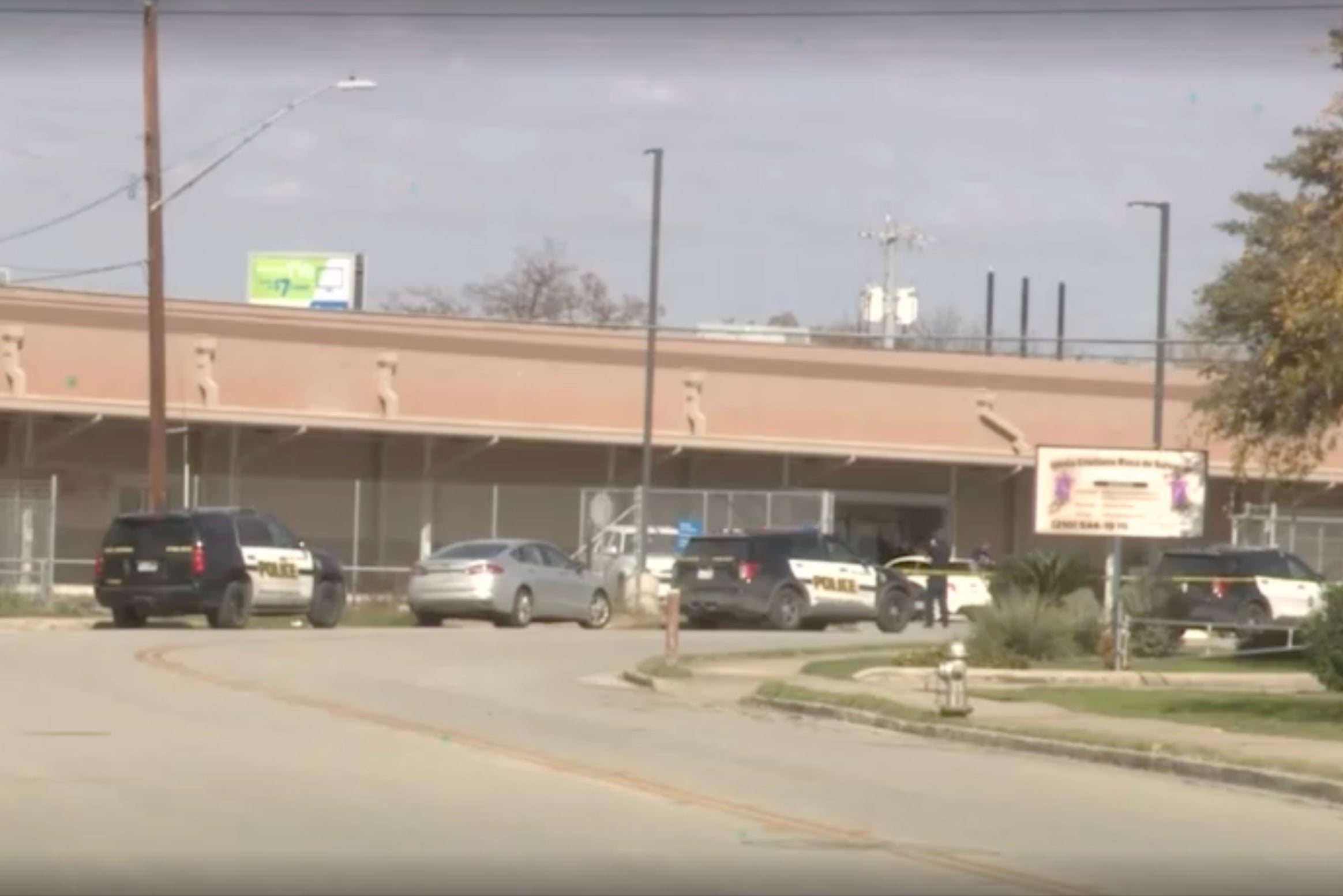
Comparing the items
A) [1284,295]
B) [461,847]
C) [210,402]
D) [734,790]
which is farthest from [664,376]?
[461,847]

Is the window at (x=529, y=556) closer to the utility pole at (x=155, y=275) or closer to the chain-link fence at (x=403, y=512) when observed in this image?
the utility pole at (x=155, y=275)

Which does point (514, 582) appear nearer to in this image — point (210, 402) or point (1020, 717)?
point (210, 402)

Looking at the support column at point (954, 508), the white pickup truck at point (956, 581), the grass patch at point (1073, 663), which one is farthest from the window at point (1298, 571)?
the support column at point (954, 508)

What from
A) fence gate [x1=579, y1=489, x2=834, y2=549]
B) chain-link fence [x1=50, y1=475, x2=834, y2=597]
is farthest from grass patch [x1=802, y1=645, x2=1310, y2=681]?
fence gate [x1=579, y1=489, x2=834, y2=549]

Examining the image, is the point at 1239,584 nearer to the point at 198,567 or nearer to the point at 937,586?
the point at 937,586

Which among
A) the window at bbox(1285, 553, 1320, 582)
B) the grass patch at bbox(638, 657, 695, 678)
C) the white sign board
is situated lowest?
the grass patch at bbox(638, 657, 695, 678)

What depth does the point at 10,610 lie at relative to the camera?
38094mm

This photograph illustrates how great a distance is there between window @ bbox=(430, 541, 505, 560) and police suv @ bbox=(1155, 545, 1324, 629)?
401 inches

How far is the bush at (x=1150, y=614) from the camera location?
3262cm

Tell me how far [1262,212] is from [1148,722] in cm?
1668

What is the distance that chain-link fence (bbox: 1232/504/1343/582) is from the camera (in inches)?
1492

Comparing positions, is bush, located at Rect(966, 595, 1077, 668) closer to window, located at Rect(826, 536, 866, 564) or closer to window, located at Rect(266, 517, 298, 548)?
window, located at Rect(826, 536, 866, 564)

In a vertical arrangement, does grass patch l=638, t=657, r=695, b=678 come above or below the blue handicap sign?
below

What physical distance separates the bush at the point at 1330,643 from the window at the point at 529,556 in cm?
1691
